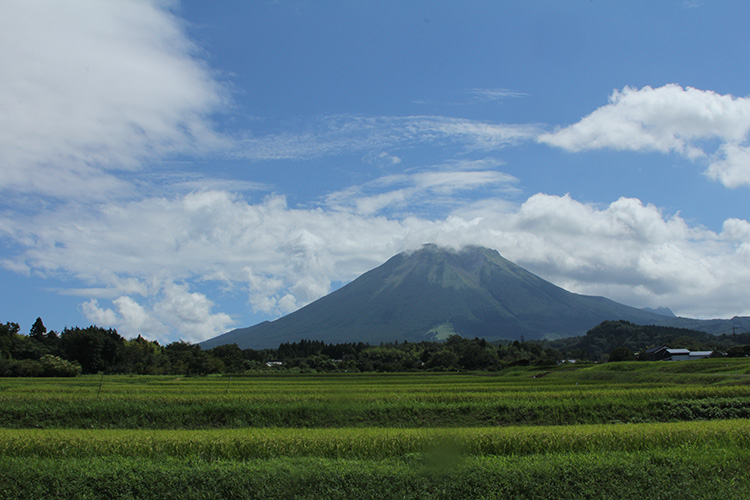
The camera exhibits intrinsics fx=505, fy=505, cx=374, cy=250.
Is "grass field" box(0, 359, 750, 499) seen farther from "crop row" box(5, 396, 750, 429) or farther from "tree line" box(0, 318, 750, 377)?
"tree line" box(0, 318, 750, 377)

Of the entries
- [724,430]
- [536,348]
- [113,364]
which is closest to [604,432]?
[724,430]

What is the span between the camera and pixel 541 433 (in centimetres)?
1587

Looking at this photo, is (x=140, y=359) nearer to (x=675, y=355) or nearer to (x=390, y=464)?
(x=390, y=464)

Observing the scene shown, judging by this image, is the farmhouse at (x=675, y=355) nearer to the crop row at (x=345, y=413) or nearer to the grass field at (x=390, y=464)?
the crop row at (x=345, y=413)

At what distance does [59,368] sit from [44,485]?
54.9 m

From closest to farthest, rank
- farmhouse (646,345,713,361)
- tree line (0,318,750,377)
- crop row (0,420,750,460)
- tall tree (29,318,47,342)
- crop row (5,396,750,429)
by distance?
crop row (0,420,750,460)
crop row (5,396,750,429)
tree line (0,318,750,377)
farmhouse (646,345,713,361)
tall tree (29,318,47,342)

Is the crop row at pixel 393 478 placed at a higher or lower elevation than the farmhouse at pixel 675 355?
higher

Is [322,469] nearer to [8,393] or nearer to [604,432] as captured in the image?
[604,432]

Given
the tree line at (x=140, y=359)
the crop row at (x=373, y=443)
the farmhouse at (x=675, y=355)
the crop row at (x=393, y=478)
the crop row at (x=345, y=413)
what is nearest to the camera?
the crop row at (x=393, y=478)

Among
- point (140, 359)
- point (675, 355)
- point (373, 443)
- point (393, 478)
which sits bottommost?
point (675, 355)

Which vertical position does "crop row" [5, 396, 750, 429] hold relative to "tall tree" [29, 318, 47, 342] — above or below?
below

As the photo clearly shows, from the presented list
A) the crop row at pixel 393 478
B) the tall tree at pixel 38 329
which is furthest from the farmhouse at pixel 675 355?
the tall tree at pixel 38 329

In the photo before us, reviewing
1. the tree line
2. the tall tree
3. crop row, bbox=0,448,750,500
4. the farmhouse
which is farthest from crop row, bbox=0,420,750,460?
the tall tree

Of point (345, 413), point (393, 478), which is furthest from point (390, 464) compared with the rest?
point (345, 413)
